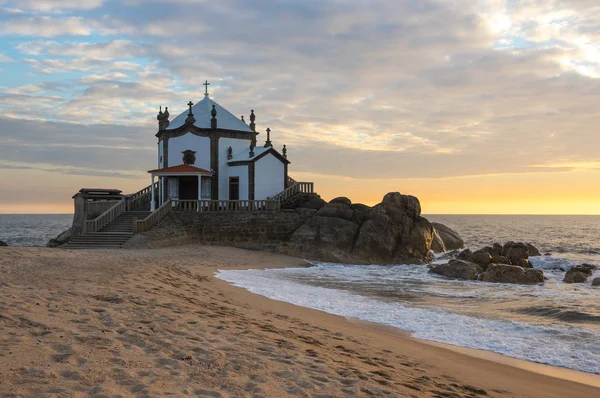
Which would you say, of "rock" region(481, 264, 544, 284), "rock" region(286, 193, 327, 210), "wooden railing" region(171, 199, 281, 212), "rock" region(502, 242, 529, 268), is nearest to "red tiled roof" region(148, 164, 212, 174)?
"wooden railing" region(171, 199, 281, 212)

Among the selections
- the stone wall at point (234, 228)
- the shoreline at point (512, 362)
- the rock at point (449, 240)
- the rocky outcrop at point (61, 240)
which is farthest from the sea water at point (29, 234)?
the shoreline at point (512, 362)

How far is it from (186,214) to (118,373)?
88.9ft

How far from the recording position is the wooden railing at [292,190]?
37.6 meters

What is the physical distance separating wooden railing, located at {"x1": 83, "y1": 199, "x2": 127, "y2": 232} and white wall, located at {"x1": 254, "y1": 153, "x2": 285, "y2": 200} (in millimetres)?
9523

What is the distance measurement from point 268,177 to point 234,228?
6825mm

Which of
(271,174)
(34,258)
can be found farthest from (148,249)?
(271,174)

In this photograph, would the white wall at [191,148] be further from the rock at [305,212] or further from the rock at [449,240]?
the rock at [449,240]

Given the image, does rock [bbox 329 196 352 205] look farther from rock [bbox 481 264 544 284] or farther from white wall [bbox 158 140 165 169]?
white wall [bbox 158 140 165 169]

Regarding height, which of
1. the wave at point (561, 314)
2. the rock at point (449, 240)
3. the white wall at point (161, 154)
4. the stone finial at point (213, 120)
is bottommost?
the wave at point (561, 314)

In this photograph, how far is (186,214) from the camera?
109 ft

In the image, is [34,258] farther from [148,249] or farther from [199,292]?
[148,249]

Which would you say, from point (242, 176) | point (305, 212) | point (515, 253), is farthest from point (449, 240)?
point (242, 176)

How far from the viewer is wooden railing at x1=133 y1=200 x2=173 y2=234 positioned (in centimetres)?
3038

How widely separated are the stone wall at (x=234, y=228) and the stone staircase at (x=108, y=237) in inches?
80.9
